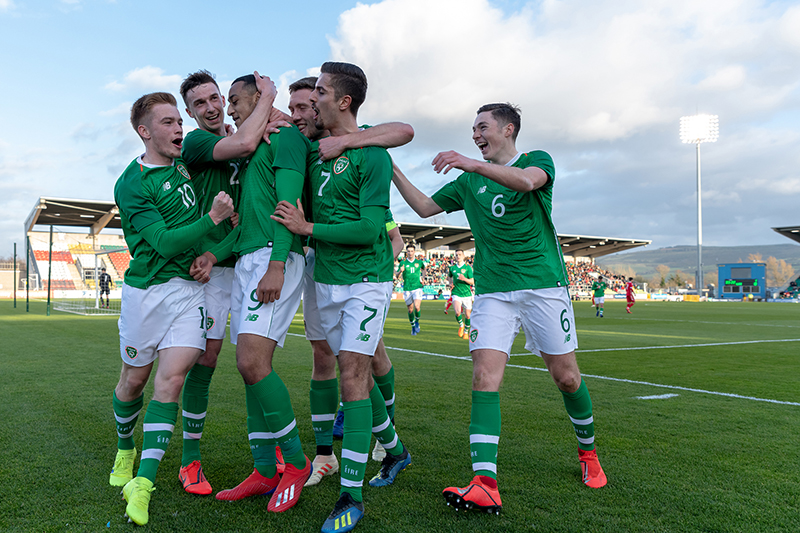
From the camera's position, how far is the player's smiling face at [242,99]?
9.93 ft

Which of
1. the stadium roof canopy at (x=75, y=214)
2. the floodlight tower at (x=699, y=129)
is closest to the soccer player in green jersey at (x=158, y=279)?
the stadium roof canopy at (x=75, y=214)

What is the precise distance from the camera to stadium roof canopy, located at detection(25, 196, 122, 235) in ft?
129

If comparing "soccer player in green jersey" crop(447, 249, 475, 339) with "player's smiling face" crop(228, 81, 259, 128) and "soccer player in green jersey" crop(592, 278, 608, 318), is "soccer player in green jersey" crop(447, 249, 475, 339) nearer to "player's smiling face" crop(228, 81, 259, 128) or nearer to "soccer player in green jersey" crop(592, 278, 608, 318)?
"soccer player in green jersey" crop(592, 278, 608, 318)

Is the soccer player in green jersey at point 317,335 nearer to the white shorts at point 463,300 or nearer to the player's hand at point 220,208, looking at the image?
the player's hand at point 220,208

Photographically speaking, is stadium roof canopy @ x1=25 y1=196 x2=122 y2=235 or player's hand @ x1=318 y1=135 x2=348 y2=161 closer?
player's hand @ x1=318 y1=135 x2=348 y2=161

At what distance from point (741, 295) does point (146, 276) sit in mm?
64752

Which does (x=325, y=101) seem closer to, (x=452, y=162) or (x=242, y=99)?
(x=242, y=99)

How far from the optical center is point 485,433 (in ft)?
9.24

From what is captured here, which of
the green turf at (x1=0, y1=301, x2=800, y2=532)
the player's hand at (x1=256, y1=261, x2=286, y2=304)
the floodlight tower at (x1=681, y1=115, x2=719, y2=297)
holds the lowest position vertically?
the green turf at (x1=0, y1=301, x2=800, y2=532)

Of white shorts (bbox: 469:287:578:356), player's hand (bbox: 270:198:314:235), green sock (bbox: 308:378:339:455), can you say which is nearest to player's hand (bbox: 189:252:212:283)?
player's hand (bbox: 270:198:314:235)

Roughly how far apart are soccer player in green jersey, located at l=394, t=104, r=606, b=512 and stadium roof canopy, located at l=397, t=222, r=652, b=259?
43936 mm

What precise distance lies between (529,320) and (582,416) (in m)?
0.64

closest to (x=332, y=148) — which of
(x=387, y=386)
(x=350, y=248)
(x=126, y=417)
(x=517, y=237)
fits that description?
(x=350, y=248)

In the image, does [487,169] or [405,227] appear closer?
[487,169]
